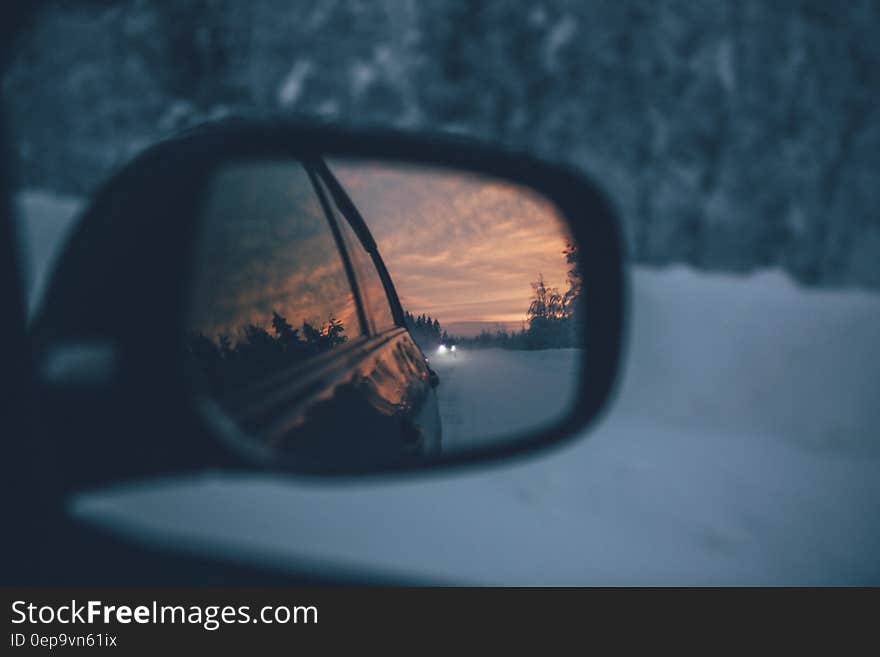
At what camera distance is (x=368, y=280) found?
2.37 meters

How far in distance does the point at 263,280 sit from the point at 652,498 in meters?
1.94

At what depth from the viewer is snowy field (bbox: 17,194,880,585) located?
149cm

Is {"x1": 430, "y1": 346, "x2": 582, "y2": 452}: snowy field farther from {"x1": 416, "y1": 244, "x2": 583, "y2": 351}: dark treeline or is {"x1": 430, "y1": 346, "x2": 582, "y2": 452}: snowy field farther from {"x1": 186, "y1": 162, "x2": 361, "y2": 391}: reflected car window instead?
{"x1": 186, "y1": 162, "x2": 361, "y2": 391}: reflected car window

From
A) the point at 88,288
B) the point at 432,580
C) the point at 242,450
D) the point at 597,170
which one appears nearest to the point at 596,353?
the point at 432,580

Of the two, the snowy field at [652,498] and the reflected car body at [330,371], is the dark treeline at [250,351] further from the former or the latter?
the snowy field at [652,498]

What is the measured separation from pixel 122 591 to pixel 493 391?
164 centimetres

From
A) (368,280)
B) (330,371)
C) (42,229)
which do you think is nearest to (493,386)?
(368,280)

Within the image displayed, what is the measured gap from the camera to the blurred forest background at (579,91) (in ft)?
19.5

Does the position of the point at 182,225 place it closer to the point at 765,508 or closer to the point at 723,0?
the point at 765,508

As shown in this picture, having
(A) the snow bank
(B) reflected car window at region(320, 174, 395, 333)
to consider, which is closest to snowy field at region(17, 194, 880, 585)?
(A) the snow bank

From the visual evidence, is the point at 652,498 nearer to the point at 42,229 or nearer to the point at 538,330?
the point at 538,330

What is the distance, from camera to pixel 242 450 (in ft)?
3.20

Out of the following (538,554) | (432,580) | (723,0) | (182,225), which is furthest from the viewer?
(723,0)

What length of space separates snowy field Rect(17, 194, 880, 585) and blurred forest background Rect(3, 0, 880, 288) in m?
2.27
